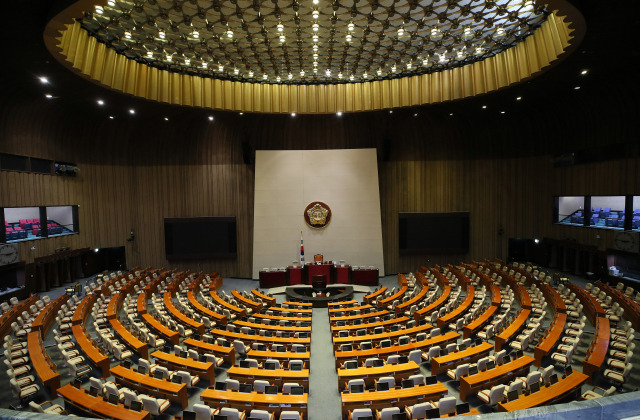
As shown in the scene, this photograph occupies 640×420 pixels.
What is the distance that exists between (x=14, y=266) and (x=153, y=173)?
882cm

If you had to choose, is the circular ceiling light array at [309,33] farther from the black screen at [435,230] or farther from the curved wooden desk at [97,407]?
the curved wooden desk at [97,407]

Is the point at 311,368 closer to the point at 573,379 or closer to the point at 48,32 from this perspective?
the point at 573,379

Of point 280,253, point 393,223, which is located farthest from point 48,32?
point 393,223

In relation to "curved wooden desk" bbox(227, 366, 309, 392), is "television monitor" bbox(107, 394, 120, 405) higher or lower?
higher

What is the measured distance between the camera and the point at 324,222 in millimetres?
21516

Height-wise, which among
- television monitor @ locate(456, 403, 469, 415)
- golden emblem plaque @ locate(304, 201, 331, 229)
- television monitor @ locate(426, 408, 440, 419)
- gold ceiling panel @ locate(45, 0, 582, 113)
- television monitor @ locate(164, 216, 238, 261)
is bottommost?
television monitor @ locate(426, 408, 440, 419)

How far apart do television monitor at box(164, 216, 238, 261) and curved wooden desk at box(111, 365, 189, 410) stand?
13907 millimetres

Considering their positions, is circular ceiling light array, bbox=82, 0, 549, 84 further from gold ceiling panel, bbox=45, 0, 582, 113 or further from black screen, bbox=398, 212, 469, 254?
black screen, bbox=398, 212, 469, 254

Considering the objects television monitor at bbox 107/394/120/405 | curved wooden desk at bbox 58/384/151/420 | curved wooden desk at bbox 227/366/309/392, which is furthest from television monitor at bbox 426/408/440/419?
television monitor at bbox 107/394/120/405

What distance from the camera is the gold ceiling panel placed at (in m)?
11.8

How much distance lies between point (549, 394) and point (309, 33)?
13.7 m

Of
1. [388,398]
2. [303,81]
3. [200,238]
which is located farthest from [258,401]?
[303,81]

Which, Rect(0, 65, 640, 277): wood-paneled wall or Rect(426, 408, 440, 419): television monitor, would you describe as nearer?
Rect(426, 408, 440, 419): television monitor

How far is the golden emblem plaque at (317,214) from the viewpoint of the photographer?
21.5m
